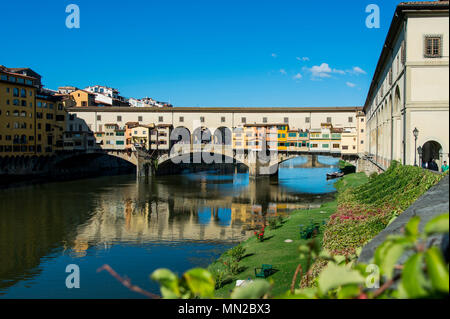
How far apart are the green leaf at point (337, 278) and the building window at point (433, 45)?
18.8 metres

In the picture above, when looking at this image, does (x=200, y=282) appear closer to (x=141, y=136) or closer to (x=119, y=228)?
(x=119, y=228)

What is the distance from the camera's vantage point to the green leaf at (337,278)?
1605 millimetres

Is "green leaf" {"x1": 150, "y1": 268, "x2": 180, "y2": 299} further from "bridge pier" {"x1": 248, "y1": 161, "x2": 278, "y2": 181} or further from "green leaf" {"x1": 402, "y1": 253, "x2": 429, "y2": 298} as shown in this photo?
"bridge pier" {"x1": 248, "y1": 161, "x2": 278, "y2": 181}

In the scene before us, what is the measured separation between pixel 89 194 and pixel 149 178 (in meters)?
17.4

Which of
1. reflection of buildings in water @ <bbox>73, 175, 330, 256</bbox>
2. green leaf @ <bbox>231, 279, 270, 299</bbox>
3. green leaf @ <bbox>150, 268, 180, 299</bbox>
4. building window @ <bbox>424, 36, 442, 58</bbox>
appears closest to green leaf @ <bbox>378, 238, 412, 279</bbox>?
green leaf @ <bbox>231, 279, 270, 299</bbox>

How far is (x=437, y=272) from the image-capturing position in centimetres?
128

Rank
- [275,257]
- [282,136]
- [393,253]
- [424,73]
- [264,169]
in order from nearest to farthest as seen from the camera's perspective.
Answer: [393,253] < [275,257] < [424,73] < [264,169] < [282,136]

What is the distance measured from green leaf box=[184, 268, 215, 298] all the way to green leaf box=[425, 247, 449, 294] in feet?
2.93

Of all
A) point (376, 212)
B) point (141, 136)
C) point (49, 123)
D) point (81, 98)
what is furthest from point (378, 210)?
point (81, 98)

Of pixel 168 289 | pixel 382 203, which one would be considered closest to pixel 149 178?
pixel 382 203

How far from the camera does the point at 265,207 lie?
103 ft

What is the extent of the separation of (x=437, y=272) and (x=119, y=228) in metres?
23.5

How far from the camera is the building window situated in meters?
17.3
